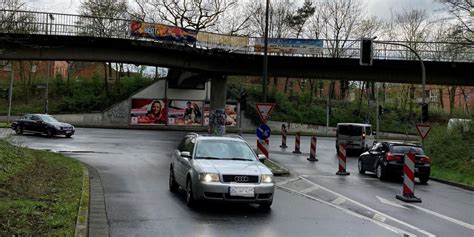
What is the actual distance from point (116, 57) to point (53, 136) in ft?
28.5

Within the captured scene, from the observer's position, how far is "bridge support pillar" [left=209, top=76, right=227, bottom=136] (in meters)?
36.2

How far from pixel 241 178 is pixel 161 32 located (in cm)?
2348

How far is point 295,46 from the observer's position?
33.6m

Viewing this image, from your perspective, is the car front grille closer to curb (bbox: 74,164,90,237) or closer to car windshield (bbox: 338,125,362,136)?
curb (bbox: 74,164,90,237)

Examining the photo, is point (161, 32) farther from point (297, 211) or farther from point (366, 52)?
point (297, 211)

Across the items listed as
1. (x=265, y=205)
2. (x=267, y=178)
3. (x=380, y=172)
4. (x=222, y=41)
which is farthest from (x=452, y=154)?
(x=267, y=178)

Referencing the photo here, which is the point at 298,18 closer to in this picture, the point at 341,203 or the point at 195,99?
the point at 195,99

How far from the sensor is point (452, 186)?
20312 millimetres

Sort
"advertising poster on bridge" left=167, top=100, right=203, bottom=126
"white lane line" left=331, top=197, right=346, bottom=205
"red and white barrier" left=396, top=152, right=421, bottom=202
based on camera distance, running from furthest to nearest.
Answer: "advertising poster on bridge" left=167, top=100, right=203, bottom=126, "red and white barrier" left=396, top=152, right=421, bottom=202, "white lane line" left=331, top=197, right=346, bottom=205

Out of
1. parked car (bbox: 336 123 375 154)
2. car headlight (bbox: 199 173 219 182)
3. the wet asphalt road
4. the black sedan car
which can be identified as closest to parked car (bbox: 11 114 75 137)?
the wet asphalt road

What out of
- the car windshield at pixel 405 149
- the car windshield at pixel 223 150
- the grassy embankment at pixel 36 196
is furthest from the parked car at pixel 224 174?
the car windshield at pixel 405 149

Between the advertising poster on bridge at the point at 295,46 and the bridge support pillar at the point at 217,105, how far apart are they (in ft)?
13.2

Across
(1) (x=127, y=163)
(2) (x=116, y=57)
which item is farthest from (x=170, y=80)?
(1) (x=127, y=163)

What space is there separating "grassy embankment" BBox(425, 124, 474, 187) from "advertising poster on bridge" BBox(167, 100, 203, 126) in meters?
31.3
